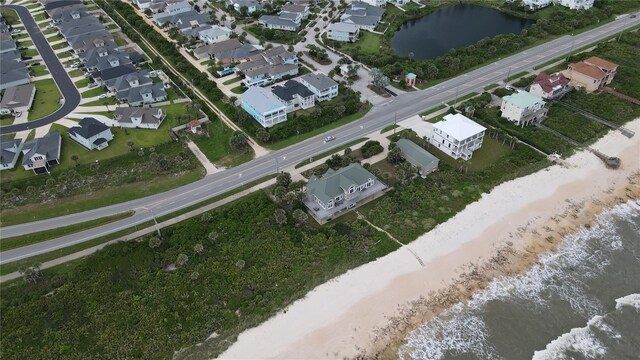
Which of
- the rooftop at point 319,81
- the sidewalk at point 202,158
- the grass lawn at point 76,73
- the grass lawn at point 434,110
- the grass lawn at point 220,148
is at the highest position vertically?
the rooftop at point 319,81

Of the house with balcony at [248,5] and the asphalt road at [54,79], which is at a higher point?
the house with balcony at [248,5]

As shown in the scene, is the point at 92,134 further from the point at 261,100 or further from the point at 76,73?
the point at 76,73

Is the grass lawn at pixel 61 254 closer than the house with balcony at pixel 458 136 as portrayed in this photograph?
Yes

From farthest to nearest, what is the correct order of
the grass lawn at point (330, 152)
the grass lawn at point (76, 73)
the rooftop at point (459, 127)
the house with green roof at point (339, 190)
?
the grass lawn at point (76, 73) → the grass lawn at point (330, 152) → the rooftop at point (459, 127) → the house with green roof at point (339, 190)

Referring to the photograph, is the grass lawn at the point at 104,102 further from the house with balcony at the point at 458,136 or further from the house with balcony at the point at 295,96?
the house with balcony at the point at 458,136

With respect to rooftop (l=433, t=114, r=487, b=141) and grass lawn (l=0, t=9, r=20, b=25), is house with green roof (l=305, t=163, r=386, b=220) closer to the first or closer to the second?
rooftop (l=433, t=114, r=487, b=141)

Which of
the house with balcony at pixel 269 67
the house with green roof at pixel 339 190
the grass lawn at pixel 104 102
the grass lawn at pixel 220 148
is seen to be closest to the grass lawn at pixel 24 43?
the grass lawn at pixel 104 102
